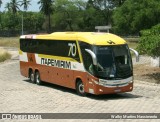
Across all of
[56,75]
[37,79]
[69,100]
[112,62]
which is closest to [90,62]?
[112,62]

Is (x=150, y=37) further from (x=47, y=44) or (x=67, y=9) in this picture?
(x=67, y=9)

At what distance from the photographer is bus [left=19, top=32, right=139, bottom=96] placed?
18016 mm

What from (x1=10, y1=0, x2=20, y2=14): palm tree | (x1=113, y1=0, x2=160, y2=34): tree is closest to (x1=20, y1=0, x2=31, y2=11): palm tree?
(x1=10, y1=0, x2=20, y2=14): palm tree

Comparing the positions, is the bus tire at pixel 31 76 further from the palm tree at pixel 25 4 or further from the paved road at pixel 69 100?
the palm tree at pixel 25 4

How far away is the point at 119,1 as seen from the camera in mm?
97000

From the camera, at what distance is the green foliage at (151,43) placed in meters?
23.0

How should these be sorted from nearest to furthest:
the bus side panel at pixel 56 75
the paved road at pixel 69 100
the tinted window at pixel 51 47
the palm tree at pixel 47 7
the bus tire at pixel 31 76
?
the paved road at pixel 69 100 → the tinted window at pixel 51 47 → the bus side panel at pixel 56 75 → the bus tire at pixel 31 76 → the palm tree at pixel 47 7

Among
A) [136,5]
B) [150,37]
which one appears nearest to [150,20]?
[136,5]

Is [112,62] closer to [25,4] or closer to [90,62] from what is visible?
[90,62]

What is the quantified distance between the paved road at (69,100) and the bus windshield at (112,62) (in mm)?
1143

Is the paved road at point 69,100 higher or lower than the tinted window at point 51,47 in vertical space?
lower

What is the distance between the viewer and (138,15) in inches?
2616

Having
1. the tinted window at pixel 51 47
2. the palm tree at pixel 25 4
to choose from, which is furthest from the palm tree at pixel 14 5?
the tinted window at pixel 51 47

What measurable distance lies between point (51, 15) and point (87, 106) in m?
103
